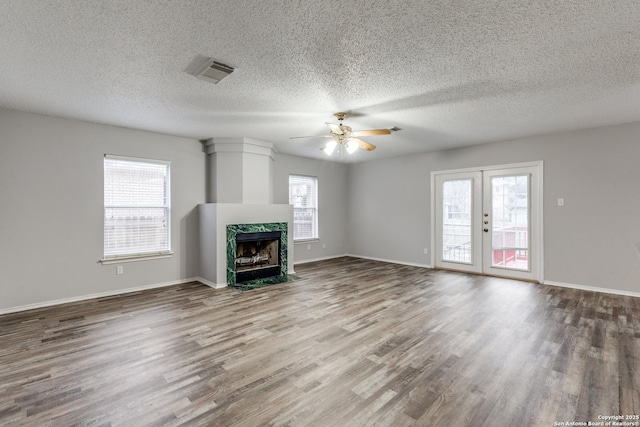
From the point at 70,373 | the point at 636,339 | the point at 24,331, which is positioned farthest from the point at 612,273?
the point at 24,331

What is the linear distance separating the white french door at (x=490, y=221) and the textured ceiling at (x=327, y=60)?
1420mm

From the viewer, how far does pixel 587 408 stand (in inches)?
76.2

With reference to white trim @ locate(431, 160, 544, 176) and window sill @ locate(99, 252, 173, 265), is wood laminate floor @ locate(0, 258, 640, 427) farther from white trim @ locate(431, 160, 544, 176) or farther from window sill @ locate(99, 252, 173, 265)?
white trim @ locate(431, 160, 544, 176)

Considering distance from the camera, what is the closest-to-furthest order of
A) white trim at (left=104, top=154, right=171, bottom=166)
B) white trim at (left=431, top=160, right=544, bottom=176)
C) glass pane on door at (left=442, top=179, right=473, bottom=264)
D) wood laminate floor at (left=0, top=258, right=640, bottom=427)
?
wood laminate floor at (left=0, top=258, right=640, bottom=427) < white trim at (left=104, top=154, right=171, bottom=166) < white trim at (left=431, top=160, right=544, bottom=176) < glass pane on door at (left=442, top=179, right=473, bottom=264)

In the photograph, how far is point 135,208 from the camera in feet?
15.8

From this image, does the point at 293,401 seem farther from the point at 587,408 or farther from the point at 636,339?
the point at 636,339

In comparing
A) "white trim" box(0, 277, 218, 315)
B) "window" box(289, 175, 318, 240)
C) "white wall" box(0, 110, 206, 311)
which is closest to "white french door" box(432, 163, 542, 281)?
"window" box(289, 175, 318, 240)

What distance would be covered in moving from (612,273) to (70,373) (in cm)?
687

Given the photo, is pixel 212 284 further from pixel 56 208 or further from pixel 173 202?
pixel 56 208

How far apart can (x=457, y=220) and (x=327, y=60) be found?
4.86 m

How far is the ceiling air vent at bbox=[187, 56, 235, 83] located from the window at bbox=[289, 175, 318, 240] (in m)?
4.21

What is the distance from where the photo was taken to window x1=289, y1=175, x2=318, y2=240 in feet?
23.6

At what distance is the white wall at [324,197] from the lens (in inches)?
269

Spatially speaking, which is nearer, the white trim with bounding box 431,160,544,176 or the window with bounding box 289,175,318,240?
the white trim with bounding box 431,160,544,176
